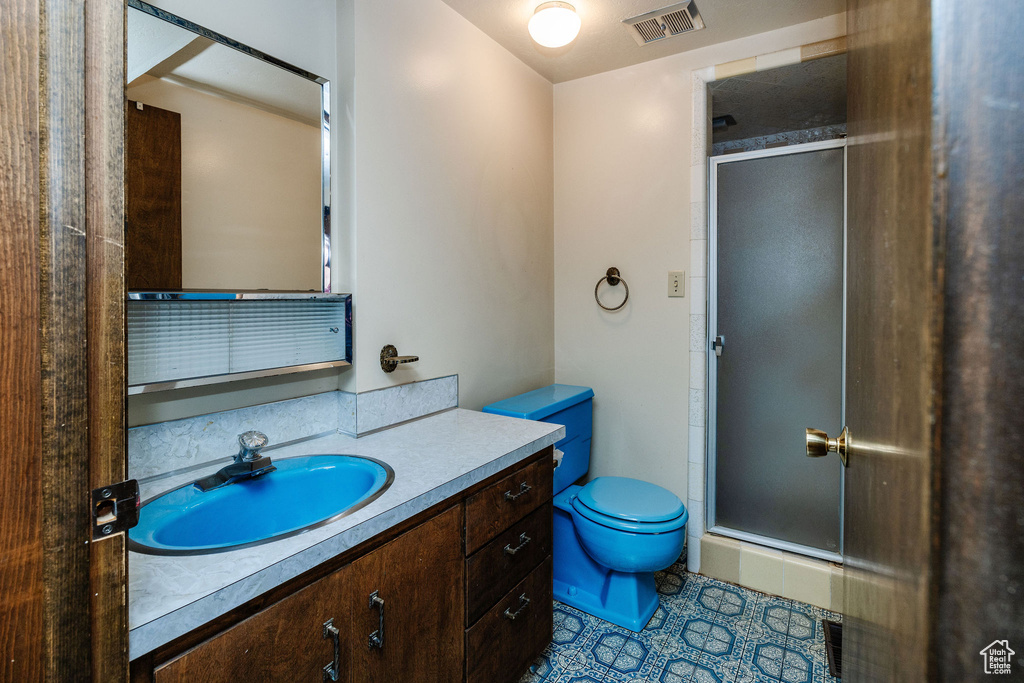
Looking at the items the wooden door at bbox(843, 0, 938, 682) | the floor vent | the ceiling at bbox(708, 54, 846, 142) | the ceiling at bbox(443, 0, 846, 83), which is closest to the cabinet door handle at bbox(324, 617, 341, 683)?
the wooden door at bbox(843, 0, 938, 682)

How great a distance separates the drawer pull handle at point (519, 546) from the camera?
1411 millimetres

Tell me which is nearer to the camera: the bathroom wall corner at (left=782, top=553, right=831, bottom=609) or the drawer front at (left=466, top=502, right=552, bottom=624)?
the drawer front at (left=466, top=502, right=552, bottom=624)

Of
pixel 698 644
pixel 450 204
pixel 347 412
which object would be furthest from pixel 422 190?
pixel 698 644

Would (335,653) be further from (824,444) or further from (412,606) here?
(824,444)

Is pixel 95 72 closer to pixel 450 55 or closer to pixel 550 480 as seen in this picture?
pixel 550 480

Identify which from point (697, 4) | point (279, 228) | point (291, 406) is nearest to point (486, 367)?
point (291, 406)

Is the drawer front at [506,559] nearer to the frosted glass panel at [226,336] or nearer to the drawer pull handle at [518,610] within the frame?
the drawer pull handle at [518,610]

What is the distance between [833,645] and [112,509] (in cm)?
216

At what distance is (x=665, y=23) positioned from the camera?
199 centimetres

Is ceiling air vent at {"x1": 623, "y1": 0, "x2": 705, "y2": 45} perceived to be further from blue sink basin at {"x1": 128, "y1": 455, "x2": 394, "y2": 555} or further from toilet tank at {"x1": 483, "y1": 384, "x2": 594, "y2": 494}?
blue sink basin at {"x1": 128, "y1": 455, "x2": 394, "y2": 555}

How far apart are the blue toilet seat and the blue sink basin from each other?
0.97m

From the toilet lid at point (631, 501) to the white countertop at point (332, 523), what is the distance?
46 centimetres

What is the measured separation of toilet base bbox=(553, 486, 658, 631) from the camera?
6.25ft

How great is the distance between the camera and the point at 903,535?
0.34 m
